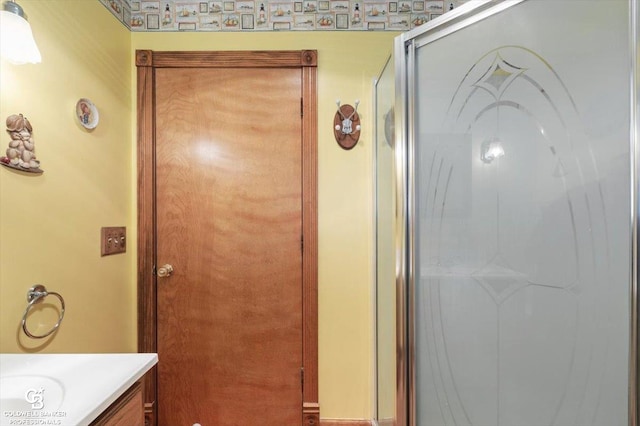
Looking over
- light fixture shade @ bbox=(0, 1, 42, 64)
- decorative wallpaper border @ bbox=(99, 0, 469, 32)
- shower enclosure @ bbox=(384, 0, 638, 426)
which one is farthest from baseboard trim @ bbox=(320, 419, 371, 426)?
decorative wallpaper border @ bbox=(99, 0, 469, 32)

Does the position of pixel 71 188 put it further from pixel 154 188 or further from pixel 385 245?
pixel 385 245

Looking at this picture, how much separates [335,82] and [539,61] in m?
0.95

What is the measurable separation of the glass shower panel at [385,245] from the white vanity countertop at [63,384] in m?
0.88

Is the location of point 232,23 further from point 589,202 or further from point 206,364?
point 206,364

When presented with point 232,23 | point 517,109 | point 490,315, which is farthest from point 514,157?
point 232,23

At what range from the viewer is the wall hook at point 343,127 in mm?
1522

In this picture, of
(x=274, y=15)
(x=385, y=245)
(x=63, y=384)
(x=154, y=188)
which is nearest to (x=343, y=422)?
(x=385, y=245)

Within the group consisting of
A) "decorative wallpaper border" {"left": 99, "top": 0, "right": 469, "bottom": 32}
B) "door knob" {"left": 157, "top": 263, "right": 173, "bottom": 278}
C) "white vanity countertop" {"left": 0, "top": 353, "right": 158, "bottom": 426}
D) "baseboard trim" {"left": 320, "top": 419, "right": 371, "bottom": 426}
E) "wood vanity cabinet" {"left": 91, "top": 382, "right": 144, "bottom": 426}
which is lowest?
"baseboard trim" {"left": 320, "top": 419, "right": 371, "bottom": 426}

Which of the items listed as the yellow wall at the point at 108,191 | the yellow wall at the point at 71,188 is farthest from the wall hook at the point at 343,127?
the yellow wall at the point at 71,188

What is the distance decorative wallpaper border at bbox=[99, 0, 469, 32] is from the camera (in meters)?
1.52

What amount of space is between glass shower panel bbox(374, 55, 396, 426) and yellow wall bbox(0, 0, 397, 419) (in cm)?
10

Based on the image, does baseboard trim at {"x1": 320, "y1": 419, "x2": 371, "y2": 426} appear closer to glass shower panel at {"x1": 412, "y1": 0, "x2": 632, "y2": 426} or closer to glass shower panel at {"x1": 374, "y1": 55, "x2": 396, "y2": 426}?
glass shower panel at {"x1": 374, "y1": 55, "x2": 396, "y2": 426}

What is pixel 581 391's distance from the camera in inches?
29.4

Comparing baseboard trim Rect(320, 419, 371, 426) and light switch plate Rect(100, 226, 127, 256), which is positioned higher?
light switch plate Rect(100, 226, 127, 256)
